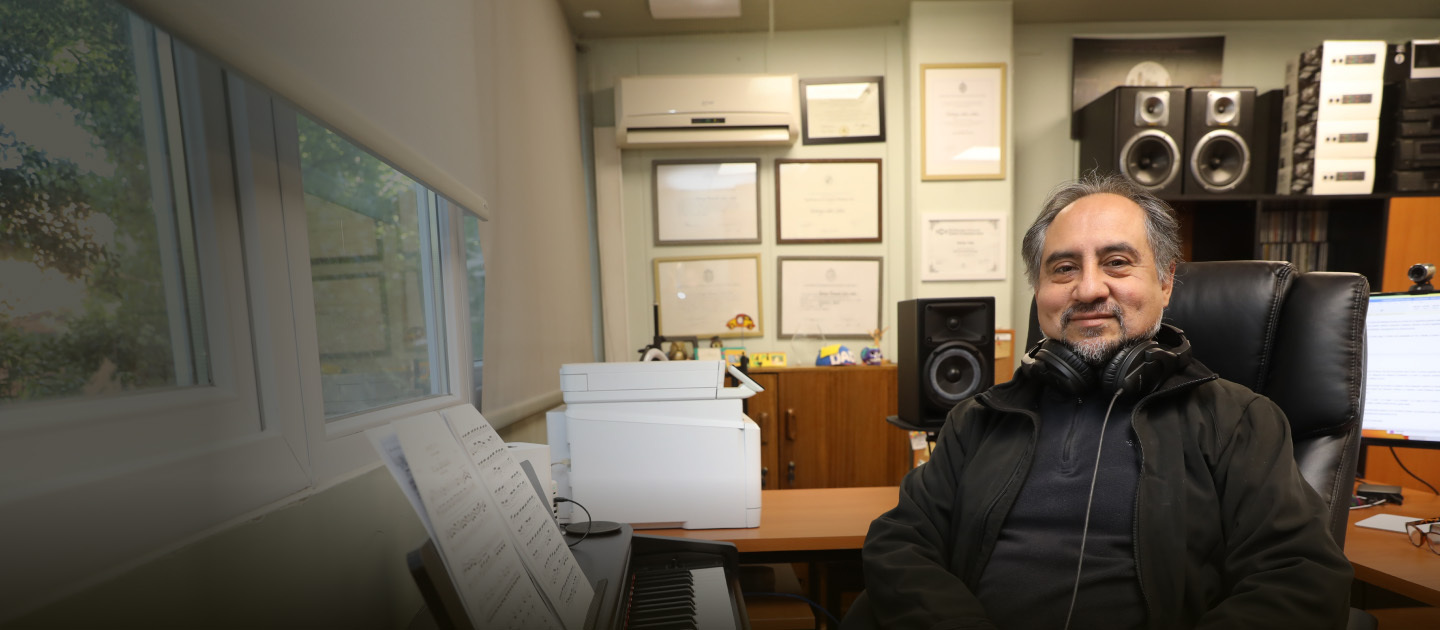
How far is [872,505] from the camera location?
59.0 inches

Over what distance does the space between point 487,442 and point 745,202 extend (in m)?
2.62

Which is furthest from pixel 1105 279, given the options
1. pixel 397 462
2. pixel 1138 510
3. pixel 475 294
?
pixel 475 294

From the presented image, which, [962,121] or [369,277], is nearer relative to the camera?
[369,277]

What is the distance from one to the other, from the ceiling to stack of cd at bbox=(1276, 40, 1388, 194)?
55cm

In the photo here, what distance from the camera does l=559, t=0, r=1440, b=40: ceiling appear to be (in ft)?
9.40

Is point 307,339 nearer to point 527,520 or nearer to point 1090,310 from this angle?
point 527,520

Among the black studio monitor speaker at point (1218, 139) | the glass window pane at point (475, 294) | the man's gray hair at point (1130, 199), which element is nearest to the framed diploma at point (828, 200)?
the black studio monitor speaker at point (1218, 139)

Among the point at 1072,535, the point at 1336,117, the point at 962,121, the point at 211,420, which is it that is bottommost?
the point at 1072,535

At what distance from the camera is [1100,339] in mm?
1110

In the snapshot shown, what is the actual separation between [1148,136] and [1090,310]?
6.86ft

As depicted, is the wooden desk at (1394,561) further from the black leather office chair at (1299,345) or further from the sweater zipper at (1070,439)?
the sweater zipper at (1070,439)

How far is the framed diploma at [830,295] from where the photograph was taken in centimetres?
319

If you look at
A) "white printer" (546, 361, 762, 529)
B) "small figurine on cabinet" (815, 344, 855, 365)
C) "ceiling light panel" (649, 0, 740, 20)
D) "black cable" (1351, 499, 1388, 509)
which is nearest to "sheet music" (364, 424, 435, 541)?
"white printer" (546, 361, 762, 529)

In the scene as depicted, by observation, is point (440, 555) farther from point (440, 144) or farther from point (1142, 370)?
point (1142, 370)
